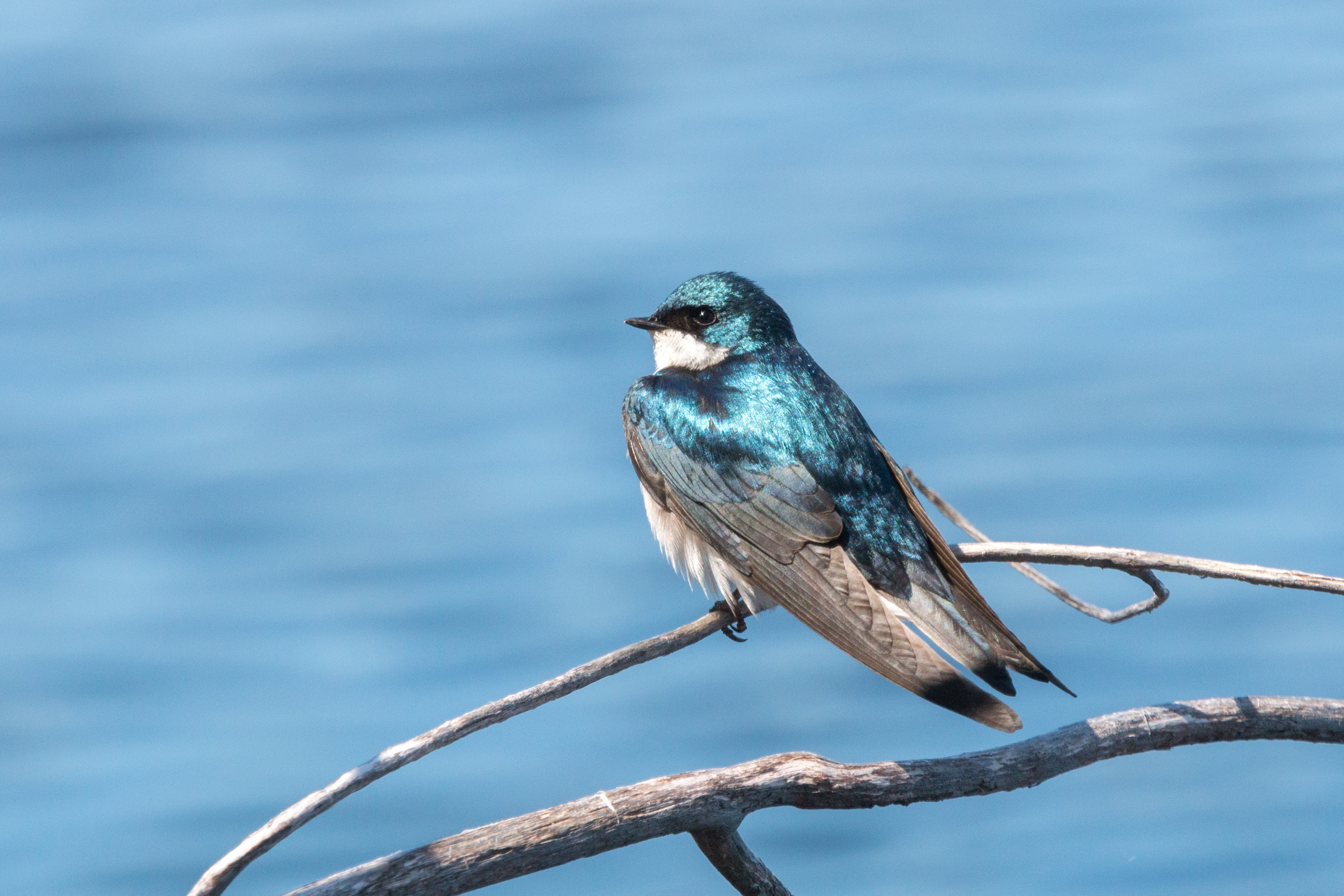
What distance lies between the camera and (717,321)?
518 centimetres

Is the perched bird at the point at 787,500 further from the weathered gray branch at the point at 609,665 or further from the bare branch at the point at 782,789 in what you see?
the bare branch at the point at 782,789

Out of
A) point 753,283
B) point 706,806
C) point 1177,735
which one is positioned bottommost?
point 1177,735

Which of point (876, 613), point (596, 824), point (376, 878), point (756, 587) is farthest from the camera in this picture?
point (756, 587)

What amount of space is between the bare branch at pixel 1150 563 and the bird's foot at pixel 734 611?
90 centimetres

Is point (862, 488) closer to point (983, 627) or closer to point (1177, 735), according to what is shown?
point (983, 627)

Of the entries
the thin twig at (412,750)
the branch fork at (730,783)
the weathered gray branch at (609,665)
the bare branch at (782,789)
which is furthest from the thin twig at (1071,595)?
the thin twig at (412,750)

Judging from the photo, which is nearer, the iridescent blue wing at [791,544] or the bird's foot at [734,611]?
the iridescent blue wing at [791,544]

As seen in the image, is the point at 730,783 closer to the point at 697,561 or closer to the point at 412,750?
the point at 412,750

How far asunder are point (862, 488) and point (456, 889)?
2.13 m

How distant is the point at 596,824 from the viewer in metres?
3.03

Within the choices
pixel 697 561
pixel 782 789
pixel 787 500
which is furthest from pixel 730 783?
pixel 697 561

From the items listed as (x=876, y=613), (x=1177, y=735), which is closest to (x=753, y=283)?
(x=876, y=613)

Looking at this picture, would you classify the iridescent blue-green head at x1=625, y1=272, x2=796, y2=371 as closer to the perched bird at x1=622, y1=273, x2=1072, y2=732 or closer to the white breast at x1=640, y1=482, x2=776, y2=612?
the perched bird at x1=622, y1=273, x2=1072, y2=732

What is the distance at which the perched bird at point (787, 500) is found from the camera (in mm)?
4215
